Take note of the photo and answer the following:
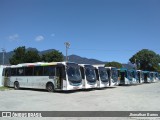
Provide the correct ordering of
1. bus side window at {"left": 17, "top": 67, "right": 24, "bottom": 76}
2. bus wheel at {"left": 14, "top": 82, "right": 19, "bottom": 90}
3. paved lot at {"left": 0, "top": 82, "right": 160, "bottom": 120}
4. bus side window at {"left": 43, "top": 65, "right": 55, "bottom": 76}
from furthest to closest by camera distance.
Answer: bus wheel at {"left": 14, "top": 82, "right": 19, "bottom": 90}, bus side window at {"left": 17, "top": 67, "right": 24, "bottom": 76}, bus side window at {"left": 43, "top": 65, "right": 55, "bottom": 76}, paved lot at {"left": 0, "top": 82, "right": 160, "bottom": 120}

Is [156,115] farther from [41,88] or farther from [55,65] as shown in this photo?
[41,88]

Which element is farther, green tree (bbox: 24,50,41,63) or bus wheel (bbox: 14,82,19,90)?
green tree (bbox: 24,50,41,63)

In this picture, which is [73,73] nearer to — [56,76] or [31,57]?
[56,76]

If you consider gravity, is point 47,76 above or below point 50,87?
above

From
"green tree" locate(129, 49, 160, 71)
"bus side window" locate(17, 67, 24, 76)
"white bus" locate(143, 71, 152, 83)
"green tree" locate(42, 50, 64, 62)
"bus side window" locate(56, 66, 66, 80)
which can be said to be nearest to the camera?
"bus side window" locate(56, 66, 66, 80)

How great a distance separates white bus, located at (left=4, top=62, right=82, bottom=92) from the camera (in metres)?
21.5

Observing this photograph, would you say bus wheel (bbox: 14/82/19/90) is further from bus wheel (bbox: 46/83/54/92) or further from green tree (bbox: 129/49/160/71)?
green tree (bbox: 129/49/160/71)

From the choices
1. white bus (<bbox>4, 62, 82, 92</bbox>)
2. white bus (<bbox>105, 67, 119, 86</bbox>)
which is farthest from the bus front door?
white bus (<bbox>105, 67, 119, 86</bbox>)

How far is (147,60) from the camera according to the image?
95.9m

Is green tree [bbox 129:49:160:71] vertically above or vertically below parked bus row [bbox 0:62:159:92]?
above

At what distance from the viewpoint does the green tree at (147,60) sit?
95.1 metres

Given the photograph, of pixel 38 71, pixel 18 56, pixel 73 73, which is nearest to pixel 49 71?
pixel 38 71

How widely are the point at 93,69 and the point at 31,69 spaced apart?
6.10 m

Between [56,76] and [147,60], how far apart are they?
78.5m
